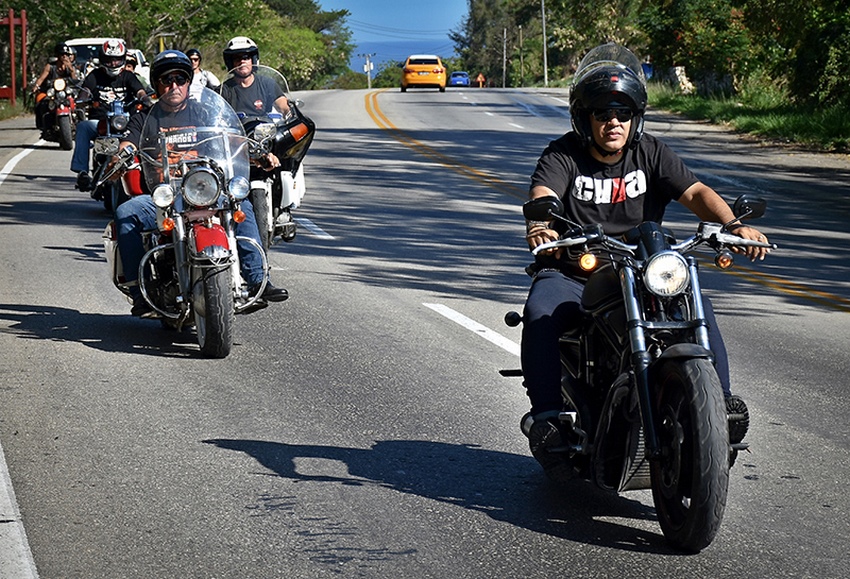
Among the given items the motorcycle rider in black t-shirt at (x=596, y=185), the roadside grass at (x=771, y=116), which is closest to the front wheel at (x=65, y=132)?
the roadside grass at (x=771, y=116)

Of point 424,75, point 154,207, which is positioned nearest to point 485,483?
point 154,207

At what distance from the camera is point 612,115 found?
19.3 ft

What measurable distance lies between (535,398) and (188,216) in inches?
146

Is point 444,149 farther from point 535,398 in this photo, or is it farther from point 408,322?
point 535,398

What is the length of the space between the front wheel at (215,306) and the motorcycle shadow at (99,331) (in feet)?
1.07

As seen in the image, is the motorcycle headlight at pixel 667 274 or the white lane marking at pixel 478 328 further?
the white lane marking at pixel 478 328

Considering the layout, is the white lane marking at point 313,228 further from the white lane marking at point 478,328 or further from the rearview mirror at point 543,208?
the rearview mirror at point 543,208

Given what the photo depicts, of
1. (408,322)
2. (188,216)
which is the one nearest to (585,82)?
(188,216)

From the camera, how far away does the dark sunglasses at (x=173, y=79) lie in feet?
30.2

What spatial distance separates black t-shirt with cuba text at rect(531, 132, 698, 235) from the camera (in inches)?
236

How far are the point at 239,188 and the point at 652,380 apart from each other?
14.5ft

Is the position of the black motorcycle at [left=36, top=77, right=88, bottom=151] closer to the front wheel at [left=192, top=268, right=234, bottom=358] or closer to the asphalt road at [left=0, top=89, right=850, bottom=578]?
the asphalt road at [left=0, top=89, right=850, bottom=578]

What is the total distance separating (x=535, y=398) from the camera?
5.59 metres

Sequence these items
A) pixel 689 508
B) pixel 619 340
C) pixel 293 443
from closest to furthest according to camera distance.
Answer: pixel 689 508 → pixel 619 340 → pixel 293 443
